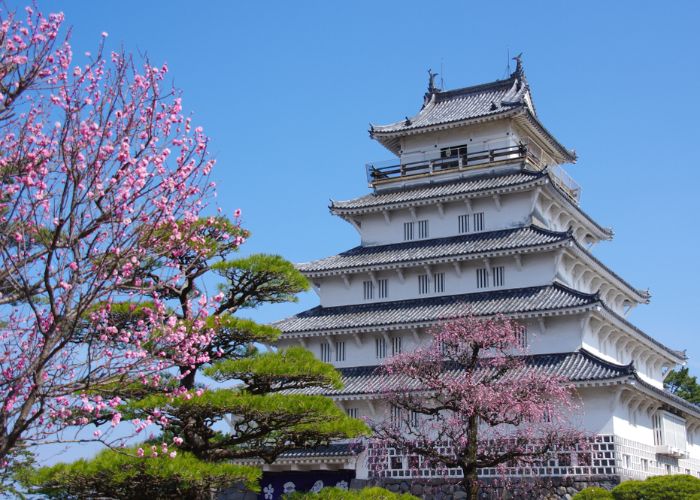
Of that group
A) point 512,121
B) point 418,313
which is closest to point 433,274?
point 418,313

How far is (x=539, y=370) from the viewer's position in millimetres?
32656

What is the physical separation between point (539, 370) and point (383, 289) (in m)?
9.88

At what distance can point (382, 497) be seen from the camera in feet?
85.5

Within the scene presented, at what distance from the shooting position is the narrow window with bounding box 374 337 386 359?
38094 mm

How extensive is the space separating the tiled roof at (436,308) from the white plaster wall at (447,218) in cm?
362

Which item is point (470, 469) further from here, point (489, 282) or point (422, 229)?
point (422, 229)

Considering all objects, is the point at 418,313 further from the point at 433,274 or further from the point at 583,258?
the point at 583,258

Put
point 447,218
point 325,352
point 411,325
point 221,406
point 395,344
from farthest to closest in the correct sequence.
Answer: point 447,218 < point 325,352 < point 395,344 < point 411,325 < point 221,406

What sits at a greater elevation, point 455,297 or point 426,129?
point 426,129

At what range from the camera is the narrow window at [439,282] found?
1517 inches

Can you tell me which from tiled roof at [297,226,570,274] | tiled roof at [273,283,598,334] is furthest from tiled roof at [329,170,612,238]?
tiled roof at [273,283,598,334]

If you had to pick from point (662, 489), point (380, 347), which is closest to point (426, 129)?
point (380, 347)

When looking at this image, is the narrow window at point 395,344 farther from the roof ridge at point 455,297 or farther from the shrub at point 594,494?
the shrub at point 594,494

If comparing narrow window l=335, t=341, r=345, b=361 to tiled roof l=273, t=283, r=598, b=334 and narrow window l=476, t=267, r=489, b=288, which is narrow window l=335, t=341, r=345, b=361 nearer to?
tiled roof l=273, t=283, r=598, b=334
